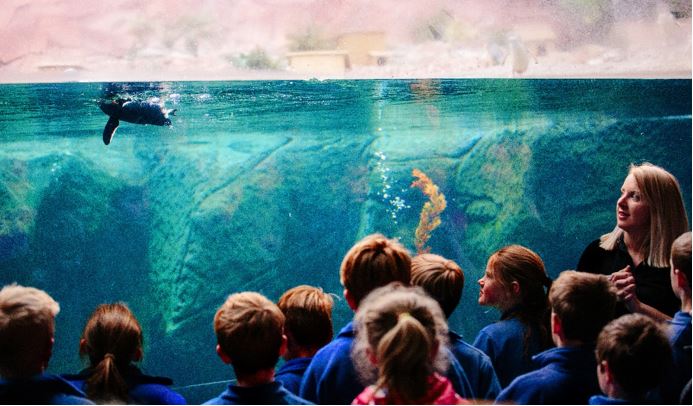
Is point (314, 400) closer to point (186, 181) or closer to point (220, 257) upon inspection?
point (220, 257)

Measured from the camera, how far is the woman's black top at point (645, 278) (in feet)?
14.0

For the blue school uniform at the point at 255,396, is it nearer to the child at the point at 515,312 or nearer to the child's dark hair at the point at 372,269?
the child's dark hair at the point at 372,269

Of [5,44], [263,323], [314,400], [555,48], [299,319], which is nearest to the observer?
[263,323]

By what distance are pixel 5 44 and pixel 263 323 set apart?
5.82 m

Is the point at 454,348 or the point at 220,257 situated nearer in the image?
the point at 454,348

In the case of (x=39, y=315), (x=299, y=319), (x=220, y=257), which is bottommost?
(x=220, y=257)

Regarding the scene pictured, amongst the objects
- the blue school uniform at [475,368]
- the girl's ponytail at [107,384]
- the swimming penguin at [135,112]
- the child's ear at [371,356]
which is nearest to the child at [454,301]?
the blue school uniform at [475,368]

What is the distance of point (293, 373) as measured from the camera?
3.57 m

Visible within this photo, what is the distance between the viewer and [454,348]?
134 inches

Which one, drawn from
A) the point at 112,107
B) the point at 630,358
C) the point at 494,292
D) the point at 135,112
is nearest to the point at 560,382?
the point at 630,358

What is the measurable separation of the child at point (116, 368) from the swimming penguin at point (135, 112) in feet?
19.5

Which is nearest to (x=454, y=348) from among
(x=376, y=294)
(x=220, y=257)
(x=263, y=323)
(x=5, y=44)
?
(x=376, y=294)

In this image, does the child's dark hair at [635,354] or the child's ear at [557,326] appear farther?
the child's ear at [557,326]

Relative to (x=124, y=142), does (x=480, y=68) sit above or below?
above
